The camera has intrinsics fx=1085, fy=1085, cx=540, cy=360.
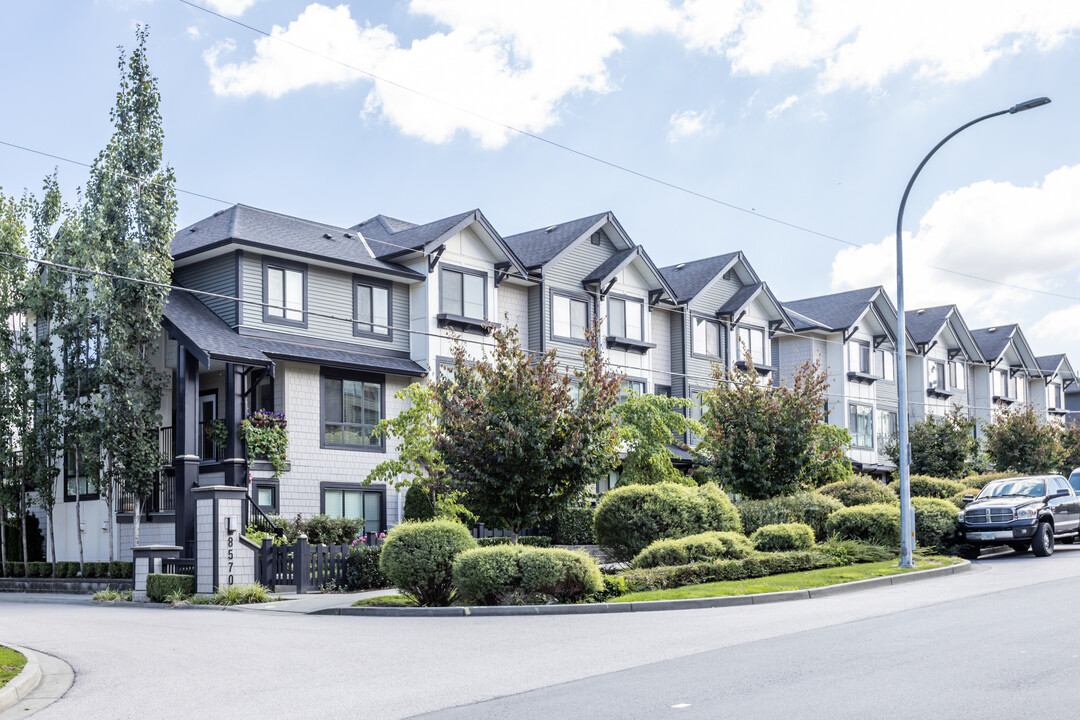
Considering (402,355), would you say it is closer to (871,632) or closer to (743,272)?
(743,272)

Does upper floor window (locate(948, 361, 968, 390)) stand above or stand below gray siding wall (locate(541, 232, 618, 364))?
below

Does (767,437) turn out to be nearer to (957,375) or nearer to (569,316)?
(569,316)

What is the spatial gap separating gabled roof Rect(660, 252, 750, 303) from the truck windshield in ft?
54.3

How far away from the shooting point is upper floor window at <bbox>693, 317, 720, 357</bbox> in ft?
140

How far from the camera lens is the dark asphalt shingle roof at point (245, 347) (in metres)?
26.8

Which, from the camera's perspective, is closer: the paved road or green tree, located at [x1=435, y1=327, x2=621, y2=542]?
the paved road

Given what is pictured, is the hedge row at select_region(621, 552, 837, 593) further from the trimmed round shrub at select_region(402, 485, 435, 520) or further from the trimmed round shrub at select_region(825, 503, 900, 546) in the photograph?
the trimmed round shrub at select_region(402, 485, 435, 520)

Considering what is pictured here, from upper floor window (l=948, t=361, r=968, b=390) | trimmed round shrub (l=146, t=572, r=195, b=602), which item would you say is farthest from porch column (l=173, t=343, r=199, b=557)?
upper floor window (l=948, t=361, r=968, b=390)

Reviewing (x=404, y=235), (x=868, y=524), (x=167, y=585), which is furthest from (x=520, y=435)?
(x=404, y=235)

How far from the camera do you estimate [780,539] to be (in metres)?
22.6

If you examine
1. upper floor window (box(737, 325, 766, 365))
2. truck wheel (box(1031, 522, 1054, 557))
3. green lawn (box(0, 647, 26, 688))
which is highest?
upper floor window (box(737, 325, 766, 365))

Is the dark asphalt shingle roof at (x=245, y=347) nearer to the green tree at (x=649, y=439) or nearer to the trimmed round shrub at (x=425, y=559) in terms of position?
the green tree at (x=649, y=439)

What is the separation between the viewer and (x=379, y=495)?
102ft

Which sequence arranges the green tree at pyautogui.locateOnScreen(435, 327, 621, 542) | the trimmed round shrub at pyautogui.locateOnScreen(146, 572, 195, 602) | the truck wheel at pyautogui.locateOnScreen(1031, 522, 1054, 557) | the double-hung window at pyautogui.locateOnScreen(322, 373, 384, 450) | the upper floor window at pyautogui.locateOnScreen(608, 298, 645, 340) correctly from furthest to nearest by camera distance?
1. the upper floor window at pyautogui.locateOnScreen(608, 298, 645, 340)
2. the double-hung window at pyautogui.locateOnScreen(322, 373, 384, 450)
3. the truck wheel at pyautogui.locateOnScreen(1031, 522, 1054, 557)
4. the trimmed round shrub at pyautogui.locateOnScreen(146, 572, 195, 602)
5. the green tree at pyautogui.locateOnScreen(435, 327, 621, 542)
